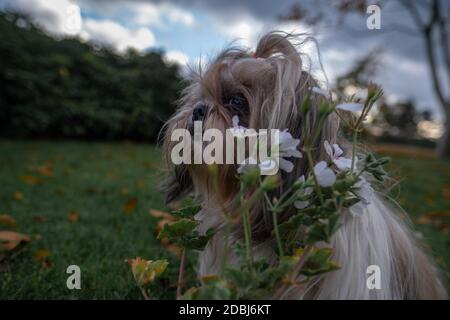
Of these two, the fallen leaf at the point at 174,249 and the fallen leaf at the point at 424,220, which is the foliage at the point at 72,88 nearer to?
the fallen leaf at the point at 424,220

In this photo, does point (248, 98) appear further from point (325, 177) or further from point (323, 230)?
point (323, 230)

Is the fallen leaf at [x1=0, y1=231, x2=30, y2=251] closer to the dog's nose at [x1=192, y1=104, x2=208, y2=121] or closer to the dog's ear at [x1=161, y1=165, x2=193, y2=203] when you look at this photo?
the dog's ear at [x1=161, y1=165, x2=193, y2=203]

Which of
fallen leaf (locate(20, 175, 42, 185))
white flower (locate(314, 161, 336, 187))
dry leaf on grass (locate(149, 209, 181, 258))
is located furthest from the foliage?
white flower (locate(314, 161, 336, 187))

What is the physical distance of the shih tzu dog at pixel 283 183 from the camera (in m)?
1.68

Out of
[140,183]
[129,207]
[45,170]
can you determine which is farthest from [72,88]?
[129,207]

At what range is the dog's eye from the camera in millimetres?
1875

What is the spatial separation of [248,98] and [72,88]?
8.45m

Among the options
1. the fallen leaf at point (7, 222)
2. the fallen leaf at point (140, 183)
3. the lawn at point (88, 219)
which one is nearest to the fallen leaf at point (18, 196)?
the lawn at point (88, 219)

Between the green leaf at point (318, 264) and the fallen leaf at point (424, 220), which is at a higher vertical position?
the green leaf at point (318, 264)

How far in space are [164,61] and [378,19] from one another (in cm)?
1058

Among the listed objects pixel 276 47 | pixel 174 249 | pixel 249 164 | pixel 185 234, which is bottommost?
pixel 174 249

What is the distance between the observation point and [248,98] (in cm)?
185

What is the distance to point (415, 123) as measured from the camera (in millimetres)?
46781
